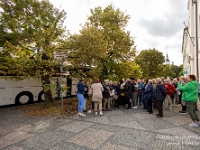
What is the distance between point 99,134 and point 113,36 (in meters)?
13.0

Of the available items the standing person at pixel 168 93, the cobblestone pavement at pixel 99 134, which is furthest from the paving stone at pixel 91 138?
the standing person at pixel 168 93

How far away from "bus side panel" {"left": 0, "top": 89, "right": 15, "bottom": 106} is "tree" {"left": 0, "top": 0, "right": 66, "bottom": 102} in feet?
8.47

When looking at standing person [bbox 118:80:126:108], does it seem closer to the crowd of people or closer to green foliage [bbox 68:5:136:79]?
the crowd of people

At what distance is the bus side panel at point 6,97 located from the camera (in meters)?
10.9

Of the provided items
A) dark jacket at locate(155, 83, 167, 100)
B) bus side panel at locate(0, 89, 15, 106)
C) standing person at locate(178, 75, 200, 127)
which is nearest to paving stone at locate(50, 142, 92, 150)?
standing person at locate(178, 75, 200, 127)

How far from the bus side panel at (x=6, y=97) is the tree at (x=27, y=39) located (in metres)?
2.58

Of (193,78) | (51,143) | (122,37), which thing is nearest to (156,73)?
(122,37)

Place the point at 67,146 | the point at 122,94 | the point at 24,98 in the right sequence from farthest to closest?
1. the point at 24,98
2. the point at 122,94
3. the point at 67,146

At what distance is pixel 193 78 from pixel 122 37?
38.5 ft

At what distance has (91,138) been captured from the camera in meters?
5.30

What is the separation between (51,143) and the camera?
496cm

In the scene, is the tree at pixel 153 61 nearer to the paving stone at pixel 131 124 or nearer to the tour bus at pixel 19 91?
the tour bus at pixel 19 91

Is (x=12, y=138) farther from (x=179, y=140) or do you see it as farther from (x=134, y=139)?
(x=179, y=140)

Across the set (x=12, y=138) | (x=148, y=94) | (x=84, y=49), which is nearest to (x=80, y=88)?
(x=84, y=49)
